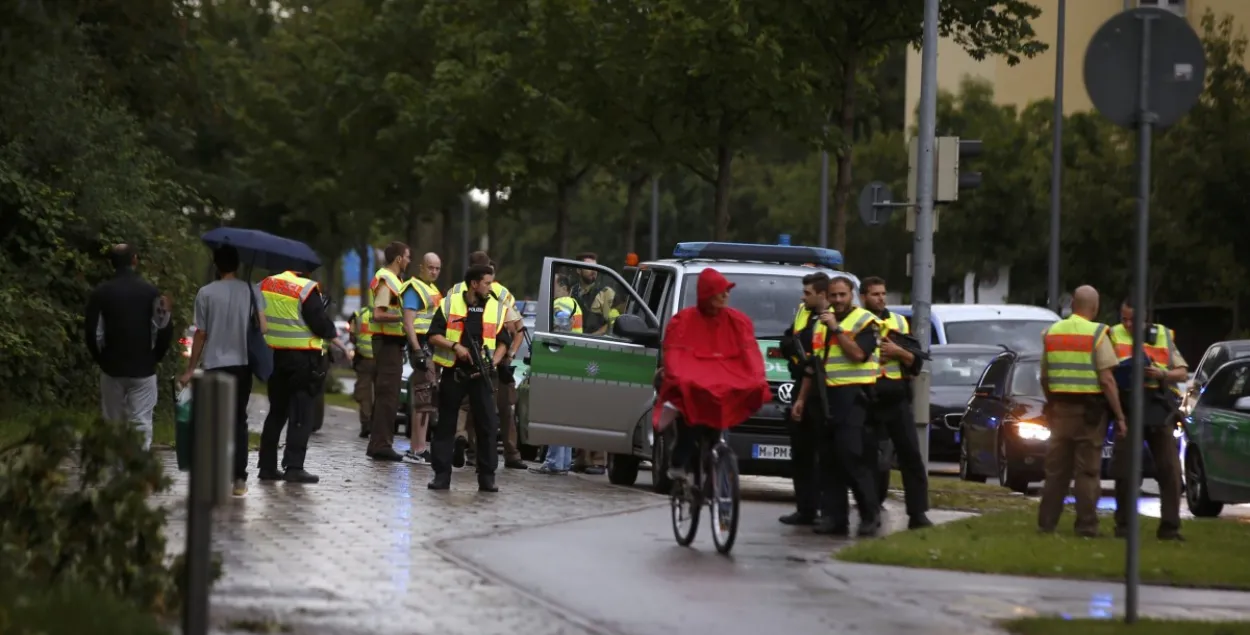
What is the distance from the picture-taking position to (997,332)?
29344mm

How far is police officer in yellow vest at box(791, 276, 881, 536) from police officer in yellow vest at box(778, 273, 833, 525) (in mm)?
80

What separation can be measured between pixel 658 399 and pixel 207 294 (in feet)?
11.9

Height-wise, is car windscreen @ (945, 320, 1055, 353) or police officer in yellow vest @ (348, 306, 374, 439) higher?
car windscreen @ (945, 320, 1055, 353)

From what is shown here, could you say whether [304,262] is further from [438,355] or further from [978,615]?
[978,615]

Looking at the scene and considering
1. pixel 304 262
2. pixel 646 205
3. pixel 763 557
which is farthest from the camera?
pixel 646 205

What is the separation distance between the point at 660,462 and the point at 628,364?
115cm

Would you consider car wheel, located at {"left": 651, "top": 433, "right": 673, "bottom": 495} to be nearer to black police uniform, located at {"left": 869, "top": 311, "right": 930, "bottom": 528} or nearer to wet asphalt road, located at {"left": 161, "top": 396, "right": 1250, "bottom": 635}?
wet asphalt road, located at {"left": 161, "top": 396, "right": 1250, "bottom": 635}

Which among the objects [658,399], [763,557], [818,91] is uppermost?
[818,91]

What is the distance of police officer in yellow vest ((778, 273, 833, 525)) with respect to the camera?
49.9ft

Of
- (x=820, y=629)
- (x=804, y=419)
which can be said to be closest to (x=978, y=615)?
(x=820, y=629)

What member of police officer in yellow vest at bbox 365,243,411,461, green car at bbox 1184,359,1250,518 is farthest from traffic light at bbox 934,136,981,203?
police officer in yellow vest at bbox 365,243,411,461

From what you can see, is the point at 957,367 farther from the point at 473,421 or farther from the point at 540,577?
the point at 540,577

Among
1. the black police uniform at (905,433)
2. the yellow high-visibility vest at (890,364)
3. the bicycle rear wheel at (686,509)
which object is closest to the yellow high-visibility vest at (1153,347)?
the black police uniform at (905,433)

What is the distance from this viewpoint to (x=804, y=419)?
15.5m
